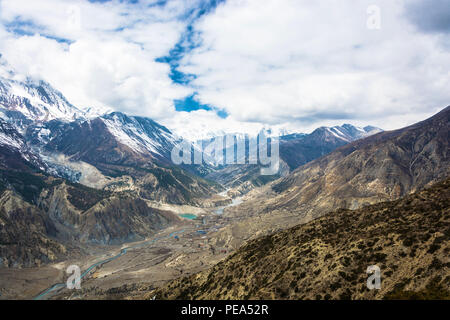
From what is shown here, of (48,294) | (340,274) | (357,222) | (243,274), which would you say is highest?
(357,222)

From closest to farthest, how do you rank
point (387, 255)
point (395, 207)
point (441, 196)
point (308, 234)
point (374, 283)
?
point (374, 283) < point (387, 255) < point (441, 196) < point (395, 207) < point (308, 234)

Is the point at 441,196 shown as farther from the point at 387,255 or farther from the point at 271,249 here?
the point at 271,249
